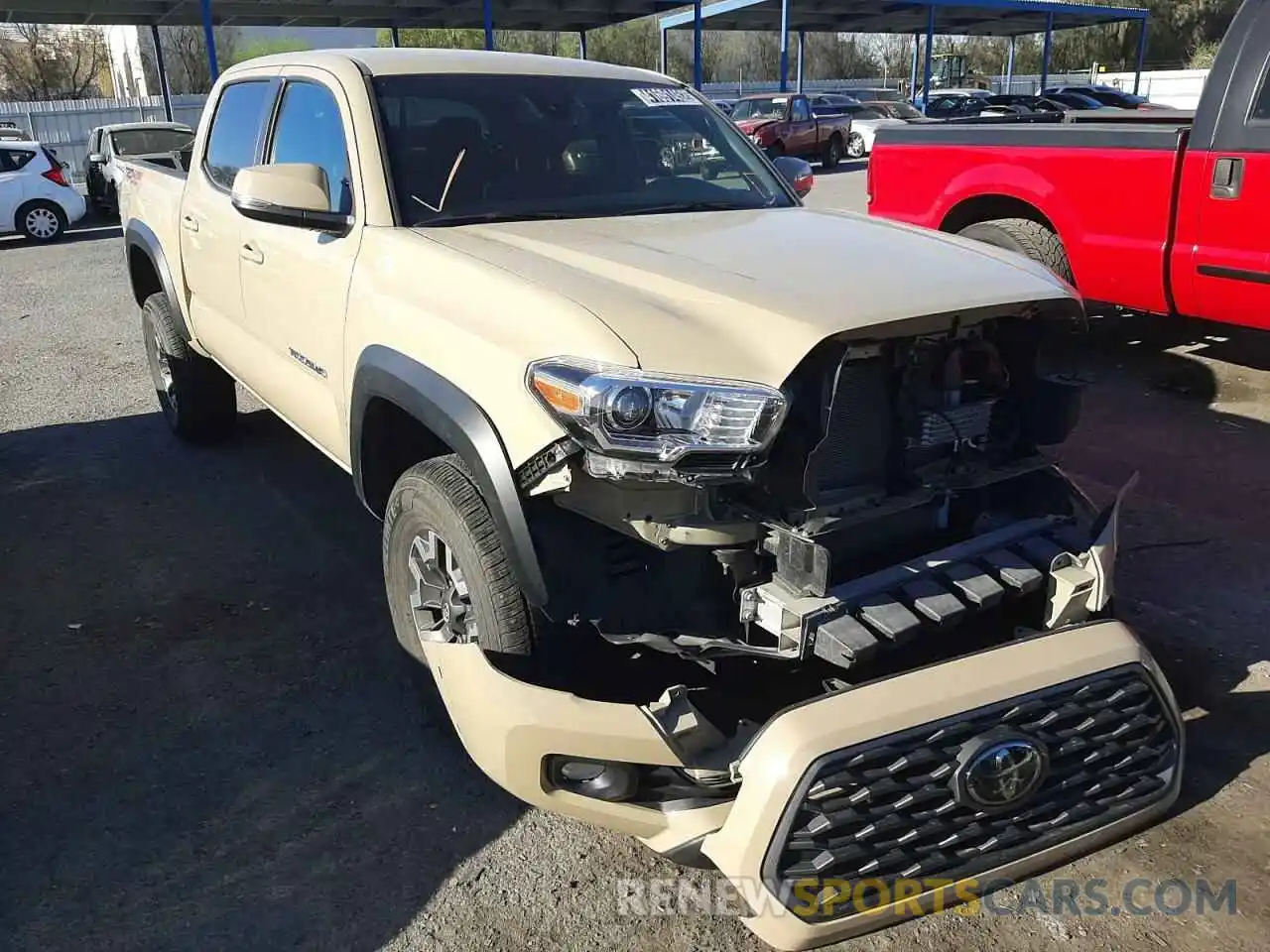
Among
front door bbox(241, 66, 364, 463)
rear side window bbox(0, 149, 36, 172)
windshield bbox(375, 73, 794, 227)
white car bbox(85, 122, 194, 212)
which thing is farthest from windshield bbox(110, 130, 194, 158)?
windshield bbox(375, 73, 794, 227)

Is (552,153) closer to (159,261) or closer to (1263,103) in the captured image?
(159,261)

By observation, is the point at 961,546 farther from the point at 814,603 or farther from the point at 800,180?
the point at 800,180

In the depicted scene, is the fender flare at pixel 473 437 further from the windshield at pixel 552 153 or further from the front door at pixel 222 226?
the front door at pixel 222 226

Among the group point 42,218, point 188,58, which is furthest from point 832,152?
point 188,58

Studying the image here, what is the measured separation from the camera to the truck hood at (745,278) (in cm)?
237

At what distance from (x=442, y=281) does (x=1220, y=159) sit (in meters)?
4.27

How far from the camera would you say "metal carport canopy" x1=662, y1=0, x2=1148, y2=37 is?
34.5 metres

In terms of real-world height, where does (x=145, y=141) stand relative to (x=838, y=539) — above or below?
above

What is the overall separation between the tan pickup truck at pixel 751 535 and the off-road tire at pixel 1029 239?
305 cm

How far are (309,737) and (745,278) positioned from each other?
1.84 meters

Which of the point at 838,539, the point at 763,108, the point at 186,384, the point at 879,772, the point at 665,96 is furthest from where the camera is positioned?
the point at 763,108

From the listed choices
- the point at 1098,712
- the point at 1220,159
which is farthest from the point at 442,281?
the point at 1220,159

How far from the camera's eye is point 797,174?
4.50 metres

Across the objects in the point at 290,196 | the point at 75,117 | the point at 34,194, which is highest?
the point at 75,117
